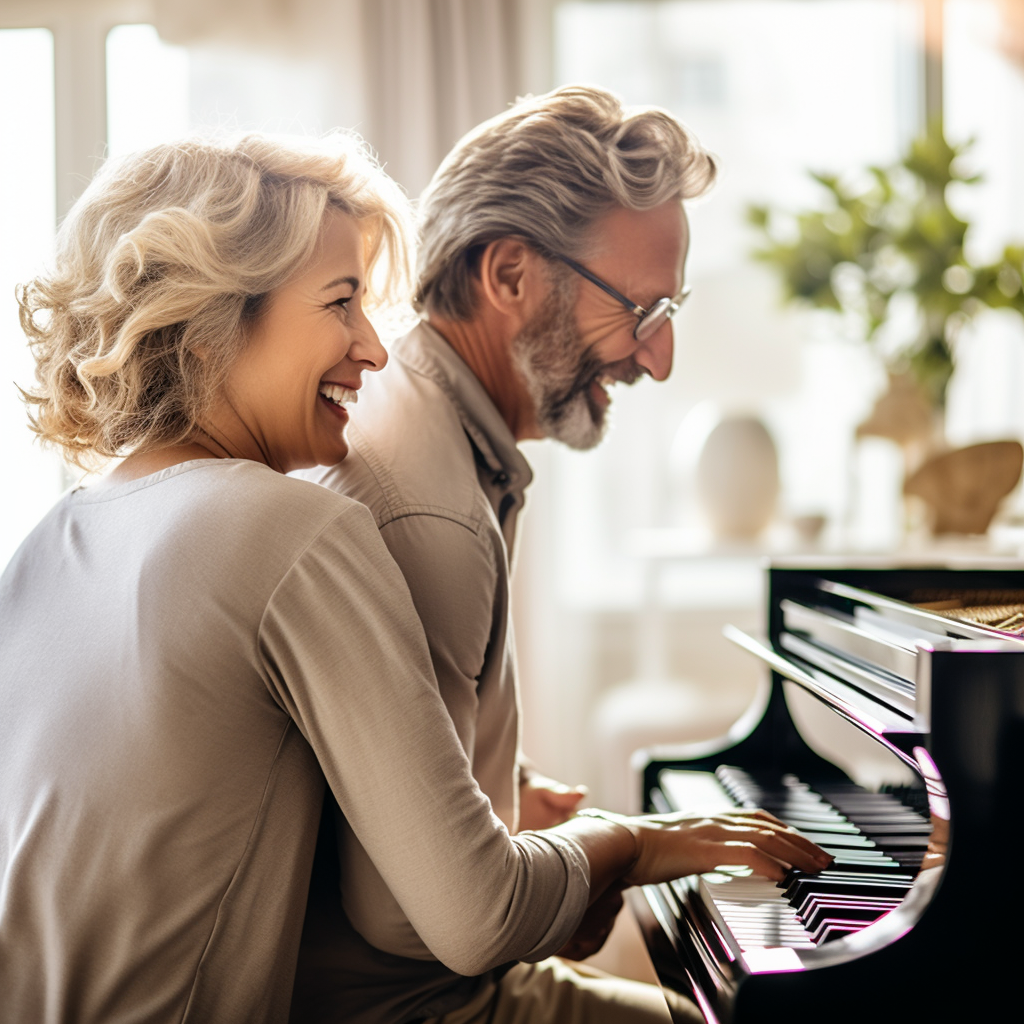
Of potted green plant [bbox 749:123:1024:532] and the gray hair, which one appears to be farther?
potted green plant [bbox 749:123:1024:532]

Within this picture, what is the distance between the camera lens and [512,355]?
1.37m

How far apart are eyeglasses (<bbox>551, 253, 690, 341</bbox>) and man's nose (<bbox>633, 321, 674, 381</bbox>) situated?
0.5 inches

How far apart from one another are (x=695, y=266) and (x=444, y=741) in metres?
2.68

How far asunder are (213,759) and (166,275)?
44cm

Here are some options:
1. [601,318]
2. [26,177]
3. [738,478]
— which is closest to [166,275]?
[601,318]

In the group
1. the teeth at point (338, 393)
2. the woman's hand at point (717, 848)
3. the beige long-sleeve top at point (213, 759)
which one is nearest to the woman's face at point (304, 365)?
the teeth at point (338, 393)

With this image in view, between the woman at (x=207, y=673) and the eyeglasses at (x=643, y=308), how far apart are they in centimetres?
43

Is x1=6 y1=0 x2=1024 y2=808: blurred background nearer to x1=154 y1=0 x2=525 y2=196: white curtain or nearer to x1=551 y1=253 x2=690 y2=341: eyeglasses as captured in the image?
x1=154 y1=0 x2=525 y2=196: white curtain

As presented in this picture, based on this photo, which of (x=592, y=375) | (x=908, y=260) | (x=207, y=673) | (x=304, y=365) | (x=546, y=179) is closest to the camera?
(x=207, y=673)

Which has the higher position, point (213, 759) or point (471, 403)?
point (471, 403)

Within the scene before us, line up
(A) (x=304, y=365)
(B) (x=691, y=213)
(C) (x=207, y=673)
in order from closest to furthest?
(C) (x=207, y=673), (A) (x=304, y=365), (B) (x=691, y=213)

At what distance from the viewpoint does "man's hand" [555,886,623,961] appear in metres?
1.22

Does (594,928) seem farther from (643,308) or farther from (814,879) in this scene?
(643,308)

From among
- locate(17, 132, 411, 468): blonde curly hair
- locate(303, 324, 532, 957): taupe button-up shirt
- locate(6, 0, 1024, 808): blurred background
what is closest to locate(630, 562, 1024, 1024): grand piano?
locate(303, 324, 532, 957): taupe button-up shirt
